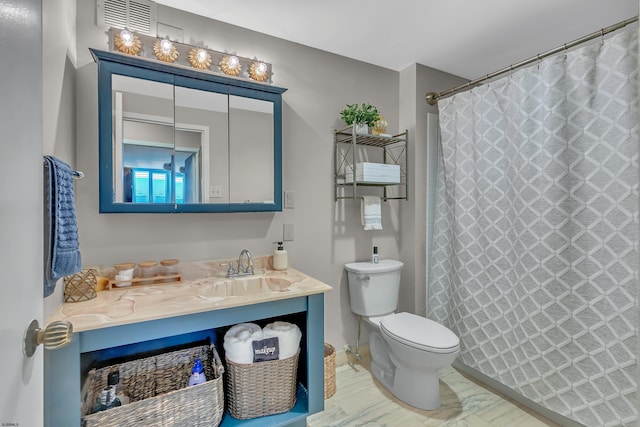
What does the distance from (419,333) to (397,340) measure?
0.48 feet

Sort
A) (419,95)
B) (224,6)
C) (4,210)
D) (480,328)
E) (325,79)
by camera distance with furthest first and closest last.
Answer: (419,95)
(325,79)
(480,328)
(224,6)
(4,210)

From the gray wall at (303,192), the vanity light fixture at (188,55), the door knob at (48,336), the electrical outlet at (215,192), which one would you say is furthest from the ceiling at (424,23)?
the door knob at (48,336)

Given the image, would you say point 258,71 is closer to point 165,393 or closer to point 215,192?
point 215,192

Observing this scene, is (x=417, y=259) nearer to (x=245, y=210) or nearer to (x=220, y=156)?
(x=245, y=210)

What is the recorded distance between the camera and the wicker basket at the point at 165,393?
1161 millimetres

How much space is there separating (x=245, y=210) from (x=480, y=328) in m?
1.72

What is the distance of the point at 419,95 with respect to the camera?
2.33 metres

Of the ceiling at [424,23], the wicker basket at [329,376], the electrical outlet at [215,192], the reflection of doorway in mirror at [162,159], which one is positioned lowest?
the wicker basket at [329,376]

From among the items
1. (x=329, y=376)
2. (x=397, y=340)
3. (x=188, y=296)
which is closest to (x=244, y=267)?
(x=188, y=296)

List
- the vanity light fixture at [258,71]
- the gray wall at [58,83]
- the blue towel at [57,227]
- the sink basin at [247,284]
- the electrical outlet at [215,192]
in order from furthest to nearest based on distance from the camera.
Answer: the vanity light fixture at [258,71] → the electrical outlet at [215,192] → the sink basin at [247,284] → the gray wall at [58,83] → the blue towel at [57,227]

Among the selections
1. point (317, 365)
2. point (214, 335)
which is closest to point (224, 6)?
point (214, 335)

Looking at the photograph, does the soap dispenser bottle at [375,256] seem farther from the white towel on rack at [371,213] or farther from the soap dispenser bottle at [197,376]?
the soap dispenser bottle at [197,376]

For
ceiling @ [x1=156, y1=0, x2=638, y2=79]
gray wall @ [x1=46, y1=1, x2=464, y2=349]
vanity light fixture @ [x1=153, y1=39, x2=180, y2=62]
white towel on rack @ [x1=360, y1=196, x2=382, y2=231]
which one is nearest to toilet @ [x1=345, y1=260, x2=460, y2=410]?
gray wall @ [x1=46, y1=1, x2=464, y2=349]

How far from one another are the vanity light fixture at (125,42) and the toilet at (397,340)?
1817 mm
